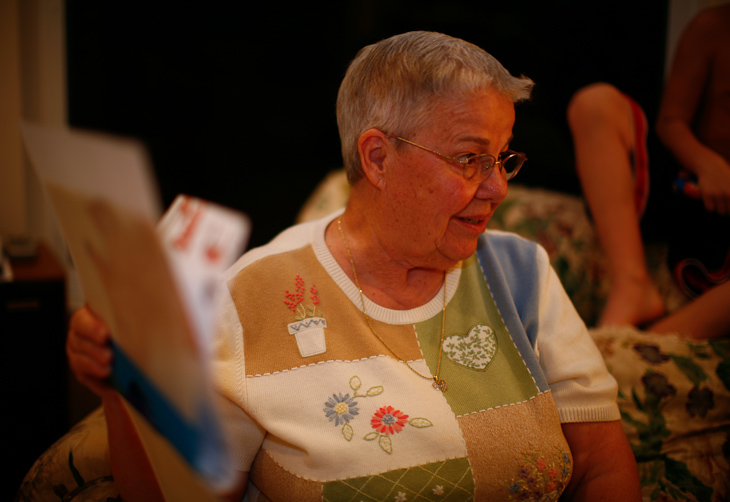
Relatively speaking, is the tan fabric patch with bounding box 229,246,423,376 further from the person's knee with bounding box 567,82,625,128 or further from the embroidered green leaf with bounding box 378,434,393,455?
the person's knee with bounding box 567,82,625,128

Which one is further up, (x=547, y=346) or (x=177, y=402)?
(x=177, y=402)

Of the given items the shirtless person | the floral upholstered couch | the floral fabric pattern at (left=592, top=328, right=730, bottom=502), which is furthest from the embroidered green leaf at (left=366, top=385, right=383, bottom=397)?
the shirtless person

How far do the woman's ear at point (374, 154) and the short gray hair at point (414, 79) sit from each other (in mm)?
18

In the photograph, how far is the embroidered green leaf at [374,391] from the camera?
0.84 metres

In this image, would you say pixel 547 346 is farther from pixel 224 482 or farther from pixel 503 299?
pixel 224 482

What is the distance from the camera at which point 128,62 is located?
6.84 feet

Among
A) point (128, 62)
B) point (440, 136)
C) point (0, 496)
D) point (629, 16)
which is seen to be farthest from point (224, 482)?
point (629, 16)

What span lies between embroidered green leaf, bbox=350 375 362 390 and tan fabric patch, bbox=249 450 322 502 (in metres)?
0.16

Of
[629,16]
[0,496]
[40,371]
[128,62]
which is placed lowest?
[0,496]

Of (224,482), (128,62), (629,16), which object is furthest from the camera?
(629,16)

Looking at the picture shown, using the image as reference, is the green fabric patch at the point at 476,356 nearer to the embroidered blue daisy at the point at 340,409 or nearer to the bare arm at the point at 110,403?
the embroidered blue daisy at the point at 340,409

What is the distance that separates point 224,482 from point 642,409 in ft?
3.67

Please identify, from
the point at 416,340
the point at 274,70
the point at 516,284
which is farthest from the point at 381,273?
the point at 274,70

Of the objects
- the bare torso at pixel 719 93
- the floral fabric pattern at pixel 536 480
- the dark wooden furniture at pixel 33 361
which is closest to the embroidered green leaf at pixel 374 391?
the floral fabric pattern at pixel 536 480
